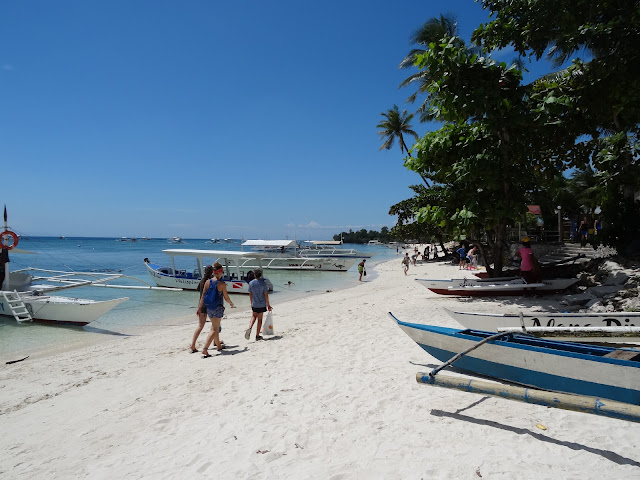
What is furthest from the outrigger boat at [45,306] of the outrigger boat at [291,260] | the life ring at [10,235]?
the outrigger boat at [291,260]

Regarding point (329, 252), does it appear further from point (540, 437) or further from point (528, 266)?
point (540, 437)

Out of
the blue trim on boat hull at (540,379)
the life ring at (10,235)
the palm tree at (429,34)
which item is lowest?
the blue trim on boat hull at (540,379)

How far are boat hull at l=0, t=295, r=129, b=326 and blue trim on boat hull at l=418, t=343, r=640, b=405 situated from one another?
12467mm

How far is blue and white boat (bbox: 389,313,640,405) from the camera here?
3.84 m

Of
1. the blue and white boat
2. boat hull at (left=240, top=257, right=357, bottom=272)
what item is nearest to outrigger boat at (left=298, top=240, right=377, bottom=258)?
boat hull at (left=240, top=257, right=357, bottom=272)

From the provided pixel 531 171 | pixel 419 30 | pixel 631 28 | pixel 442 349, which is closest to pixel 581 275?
pixel 531 171

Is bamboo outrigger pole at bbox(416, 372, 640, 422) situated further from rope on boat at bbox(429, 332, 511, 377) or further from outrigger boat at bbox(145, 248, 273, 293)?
outrigger boat at bbox(145, 248, 273, 293)

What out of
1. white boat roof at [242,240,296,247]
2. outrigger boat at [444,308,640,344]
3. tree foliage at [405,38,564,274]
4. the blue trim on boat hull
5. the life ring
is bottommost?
the blue trim on boat hull

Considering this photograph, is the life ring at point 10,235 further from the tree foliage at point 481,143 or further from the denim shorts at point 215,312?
the tree foliage at point 481,143

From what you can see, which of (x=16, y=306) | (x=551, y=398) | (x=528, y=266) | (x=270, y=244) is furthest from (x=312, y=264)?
(x=551, y=398)

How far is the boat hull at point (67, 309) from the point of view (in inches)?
541

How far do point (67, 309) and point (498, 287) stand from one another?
50.5 ft

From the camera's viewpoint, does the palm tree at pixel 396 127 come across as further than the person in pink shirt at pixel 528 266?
Yes

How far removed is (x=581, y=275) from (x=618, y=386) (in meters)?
10.6
